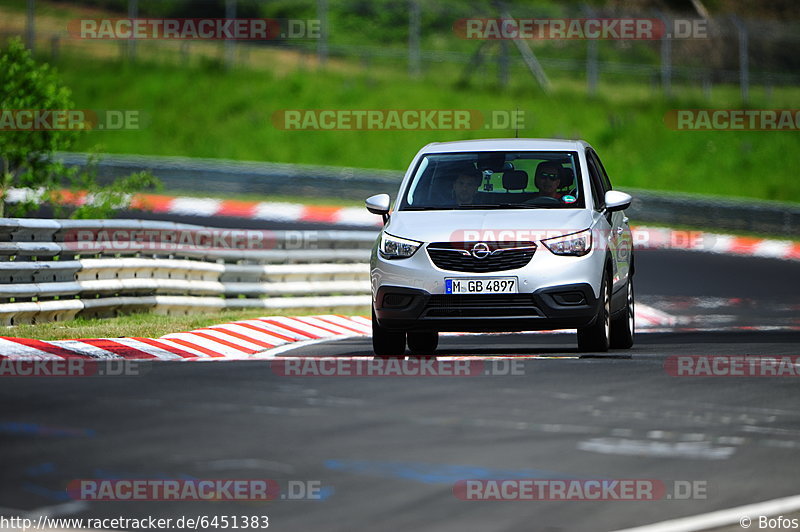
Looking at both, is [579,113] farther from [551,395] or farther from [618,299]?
[551,395]

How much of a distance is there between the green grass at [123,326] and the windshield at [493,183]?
3.00 m

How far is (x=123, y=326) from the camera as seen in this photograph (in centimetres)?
1465

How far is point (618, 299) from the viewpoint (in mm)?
13461

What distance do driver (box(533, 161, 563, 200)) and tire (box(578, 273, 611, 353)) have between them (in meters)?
0.90

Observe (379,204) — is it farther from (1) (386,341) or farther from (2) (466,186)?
(1) (386,341)

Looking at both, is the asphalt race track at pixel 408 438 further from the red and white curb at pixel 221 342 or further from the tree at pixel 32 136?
the tree at pixel 32 136

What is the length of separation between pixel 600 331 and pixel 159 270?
598cm

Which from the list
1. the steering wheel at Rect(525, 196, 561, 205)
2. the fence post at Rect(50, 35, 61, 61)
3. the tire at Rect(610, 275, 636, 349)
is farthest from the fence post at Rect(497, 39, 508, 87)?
the steering wheel at Rect(525, 196, 561, 205)

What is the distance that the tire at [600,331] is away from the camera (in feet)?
40.8

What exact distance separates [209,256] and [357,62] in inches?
1022

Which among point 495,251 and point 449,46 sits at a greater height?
point 449,46

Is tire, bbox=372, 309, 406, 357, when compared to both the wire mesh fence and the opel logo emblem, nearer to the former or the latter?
the opel logo emblem

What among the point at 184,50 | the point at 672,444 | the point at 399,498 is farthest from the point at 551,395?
the point at 184,50

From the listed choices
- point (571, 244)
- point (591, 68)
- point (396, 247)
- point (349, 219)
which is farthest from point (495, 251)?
point (591, 68)
